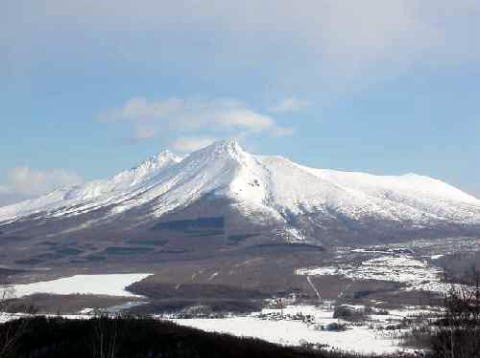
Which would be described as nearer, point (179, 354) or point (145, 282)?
point (179, 354)

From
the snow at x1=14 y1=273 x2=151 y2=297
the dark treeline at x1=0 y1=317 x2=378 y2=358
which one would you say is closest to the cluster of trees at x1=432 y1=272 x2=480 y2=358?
the dark treeline at x1=0 y1=317 x2=378 y2=358

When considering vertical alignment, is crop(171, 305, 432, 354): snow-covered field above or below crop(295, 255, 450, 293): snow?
below

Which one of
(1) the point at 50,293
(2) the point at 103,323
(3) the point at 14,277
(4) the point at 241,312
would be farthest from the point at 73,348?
(3) the point at 14,277

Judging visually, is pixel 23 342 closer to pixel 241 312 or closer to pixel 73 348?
pixel 73 348

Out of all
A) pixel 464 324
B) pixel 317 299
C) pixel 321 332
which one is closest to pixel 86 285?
pixel 317 299

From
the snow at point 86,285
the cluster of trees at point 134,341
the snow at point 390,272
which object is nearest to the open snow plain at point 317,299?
the snow at point 390,272

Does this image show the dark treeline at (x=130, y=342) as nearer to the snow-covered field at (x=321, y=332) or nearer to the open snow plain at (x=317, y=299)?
the snow-covered field at (x=321, y=332)

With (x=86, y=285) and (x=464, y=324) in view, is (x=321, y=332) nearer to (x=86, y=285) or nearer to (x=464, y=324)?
(x=464, y=324)

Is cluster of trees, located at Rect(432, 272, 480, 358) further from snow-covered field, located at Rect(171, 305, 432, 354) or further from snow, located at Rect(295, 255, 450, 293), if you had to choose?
snow, located at Rect(295, 255, 450, 293)
